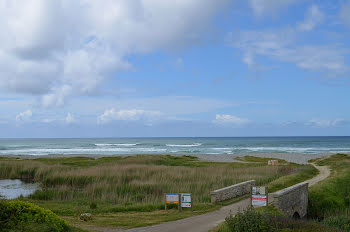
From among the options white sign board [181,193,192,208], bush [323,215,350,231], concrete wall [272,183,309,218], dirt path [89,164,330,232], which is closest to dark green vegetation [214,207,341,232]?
dirt path [89,164,330,232]

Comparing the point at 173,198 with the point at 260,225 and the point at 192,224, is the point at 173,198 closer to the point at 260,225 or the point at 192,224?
the point at 192,224

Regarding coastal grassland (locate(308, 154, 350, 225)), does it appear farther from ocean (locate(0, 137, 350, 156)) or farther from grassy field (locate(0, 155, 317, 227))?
ocean (locate(0, 137, 350, 156))

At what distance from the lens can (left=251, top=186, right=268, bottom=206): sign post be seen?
13602mm

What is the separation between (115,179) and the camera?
81.5 feet

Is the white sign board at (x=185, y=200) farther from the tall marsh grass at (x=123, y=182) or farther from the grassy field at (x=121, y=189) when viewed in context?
the tall marsh grass at (x=123, y=182)

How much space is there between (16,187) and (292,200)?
66.1ft

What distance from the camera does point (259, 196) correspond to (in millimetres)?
13711

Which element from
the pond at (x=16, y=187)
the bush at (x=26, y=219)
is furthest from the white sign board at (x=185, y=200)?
the pond at (x=16, y=187)

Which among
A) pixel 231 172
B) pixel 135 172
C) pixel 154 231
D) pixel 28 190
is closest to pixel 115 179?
pixel 135 172

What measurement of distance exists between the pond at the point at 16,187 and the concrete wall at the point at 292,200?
634 inches

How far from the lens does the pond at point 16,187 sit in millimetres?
22880

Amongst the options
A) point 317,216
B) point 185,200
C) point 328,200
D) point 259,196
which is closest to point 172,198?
point 185,200

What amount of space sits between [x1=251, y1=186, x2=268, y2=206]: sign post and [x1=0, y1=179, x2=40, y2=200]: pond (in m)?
15.6

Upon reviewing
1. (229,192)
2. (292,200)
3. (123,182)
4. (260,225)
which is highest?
(260,225)
